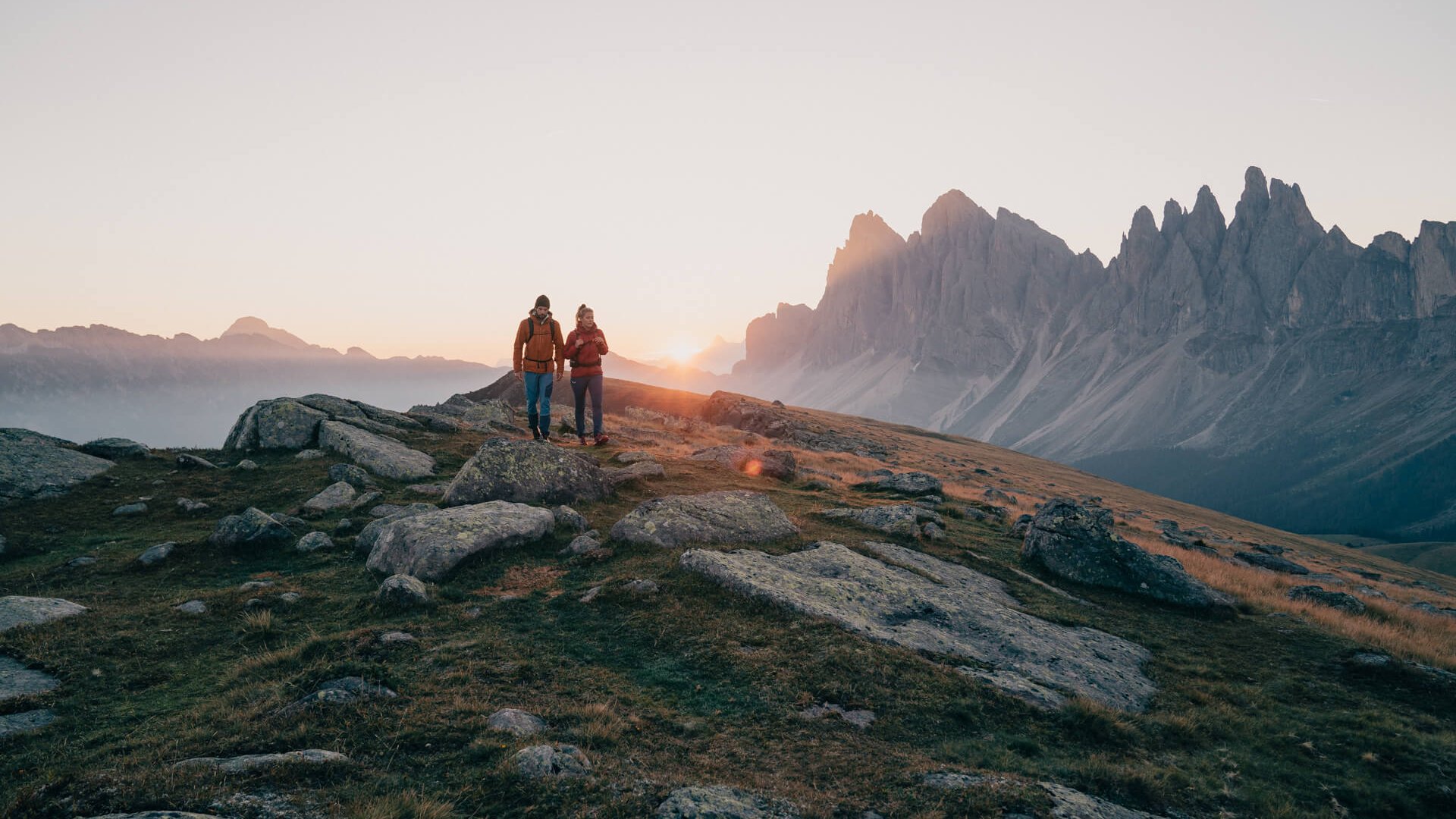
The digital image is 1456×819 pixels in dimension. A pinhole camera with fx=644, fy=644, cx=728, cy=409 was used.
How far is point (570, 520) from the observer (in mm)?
16922

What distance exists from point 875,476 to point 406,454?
76.9 ft

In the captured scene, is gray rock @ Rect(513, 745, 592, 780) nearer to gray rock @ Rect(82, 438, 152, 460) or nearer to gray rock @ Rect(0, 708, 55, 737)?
gray rock @ Rect(0, 708, 55, 737)

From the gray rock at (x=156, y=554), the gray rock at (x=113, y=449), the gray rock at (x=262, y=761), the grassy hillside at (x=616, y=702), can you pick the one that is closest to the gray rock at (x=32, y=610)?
the grassy hillside at (x=616, y=702)

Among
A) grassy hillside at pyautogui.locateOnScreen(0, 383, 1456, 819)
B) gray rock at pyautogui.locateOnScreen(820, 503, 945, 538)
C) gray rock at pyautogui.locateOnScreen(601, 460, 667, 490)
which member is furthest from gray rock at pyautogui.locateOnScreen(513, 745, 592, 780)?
gray rock at pyautogui.locateOnScreen(820, 503, 945, 538)

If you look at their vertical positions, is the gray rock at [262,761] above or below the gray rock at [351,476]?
below

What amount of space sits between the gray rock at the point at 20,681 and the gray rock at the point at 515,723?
19.2 feet

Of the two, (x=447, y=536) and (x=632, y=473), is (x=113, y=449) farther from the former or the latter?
(x=632, y=473)

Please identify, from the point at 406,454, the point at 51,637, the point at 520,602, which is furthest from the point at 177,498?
the point at 520,602

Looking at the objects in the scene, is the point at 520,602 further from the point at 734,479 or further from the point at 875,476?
the point at 875,476

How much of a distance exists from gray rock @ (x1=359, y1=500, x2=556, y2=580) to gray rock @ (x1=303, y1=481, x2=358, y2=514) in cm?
390

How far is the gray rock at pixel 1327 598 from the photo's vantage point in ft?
66.5

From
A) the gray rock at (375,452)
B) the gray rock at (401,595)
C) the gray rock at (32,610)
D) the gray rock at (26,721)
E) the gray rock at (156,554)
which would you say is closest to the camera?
the gray rock at (26,721)

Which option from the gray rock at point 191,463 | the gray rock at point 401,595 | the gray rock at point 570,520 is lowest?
the gray rock at point 401,595

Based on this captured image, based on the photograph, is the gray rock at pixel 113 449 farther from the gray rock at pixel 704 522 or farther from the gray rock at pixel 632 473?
the gray rock at pixel 704 522
